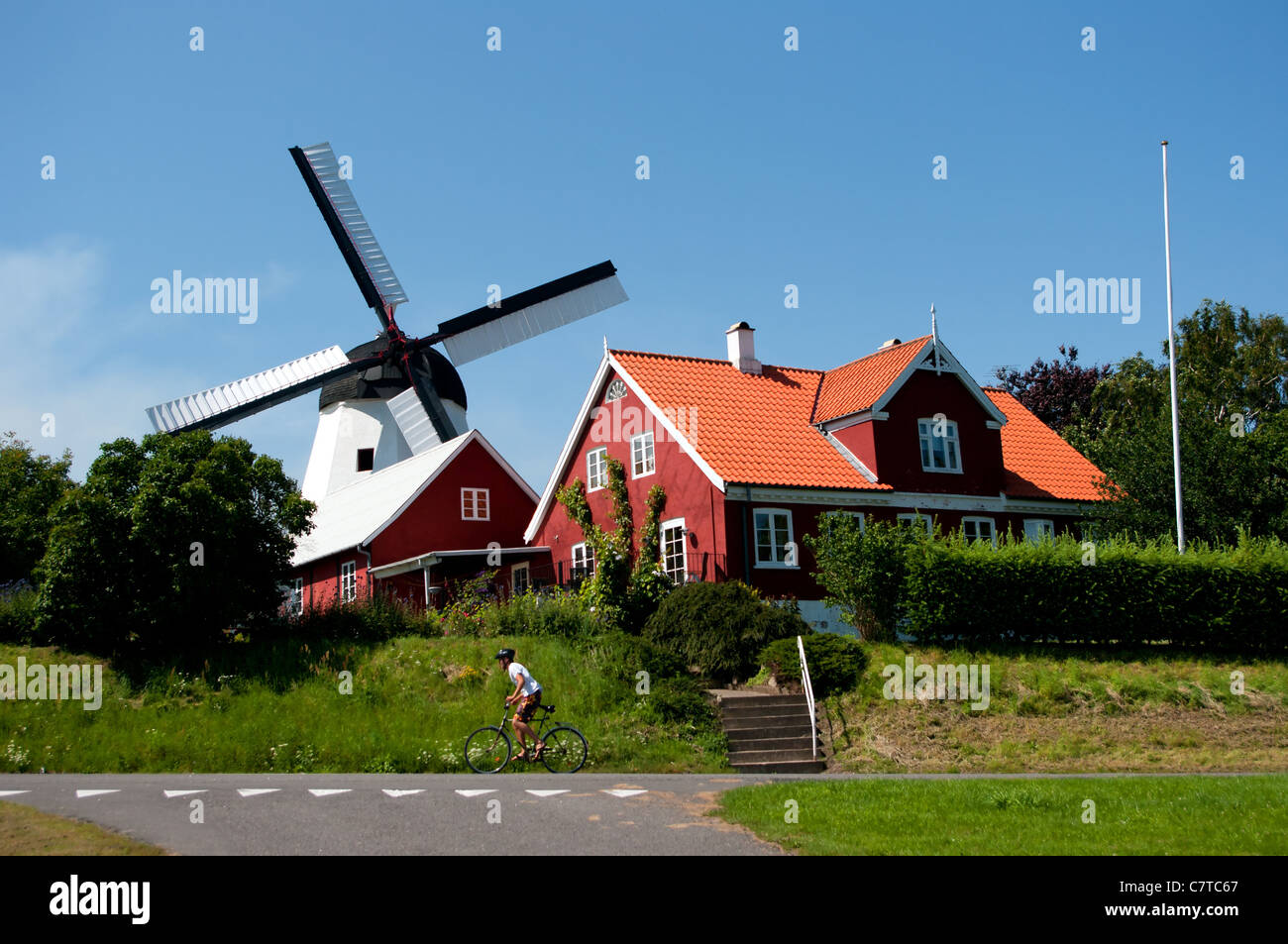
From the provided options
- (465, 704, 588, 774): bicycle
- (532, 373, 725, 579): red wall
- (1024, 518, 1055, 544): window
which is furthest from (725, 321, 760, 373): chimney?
(465, 704, 588, 774): bicycle

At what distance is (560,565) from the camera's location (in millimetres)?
35844

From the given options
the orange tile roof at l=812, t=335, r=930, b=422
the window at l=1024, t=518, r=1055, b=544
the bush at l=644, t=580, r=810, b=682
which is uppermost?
the orange tile roof at l=812, t=335, r=930, b=422

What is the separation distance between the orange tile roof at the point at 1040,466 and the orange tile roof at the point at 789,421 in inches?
1.3

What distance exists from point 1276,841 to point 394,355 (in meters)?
39.1

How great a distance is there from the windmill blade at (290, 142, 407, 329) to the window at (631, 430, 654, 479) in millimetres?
17162

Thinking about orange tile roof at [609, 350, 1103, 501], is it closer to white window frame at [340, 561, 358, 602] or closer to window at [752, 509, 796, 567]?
window at [752, 509, 796, 567]

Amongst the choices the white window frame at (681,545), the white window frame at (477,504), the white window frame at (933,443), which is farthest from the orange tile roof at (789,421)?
the white window frame at (477,504)

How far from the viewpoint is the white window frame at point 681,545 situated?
31.1 m

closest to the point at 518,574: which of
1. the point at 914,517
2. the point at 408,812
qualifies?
the point at 914,517

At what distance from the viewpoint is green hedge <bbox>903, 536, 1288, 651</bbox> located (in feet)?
83.4

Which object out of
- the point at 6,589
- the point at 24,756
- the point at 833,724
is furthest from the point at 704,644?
the point at 6,589

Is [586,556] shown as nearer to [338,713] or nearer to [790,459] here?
[790,459]

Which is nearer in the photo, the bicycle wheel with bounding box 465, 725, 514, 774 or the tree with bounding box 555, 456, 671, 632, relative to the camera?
the bicycle wheel with bounding box 465, 725, 514, 774
